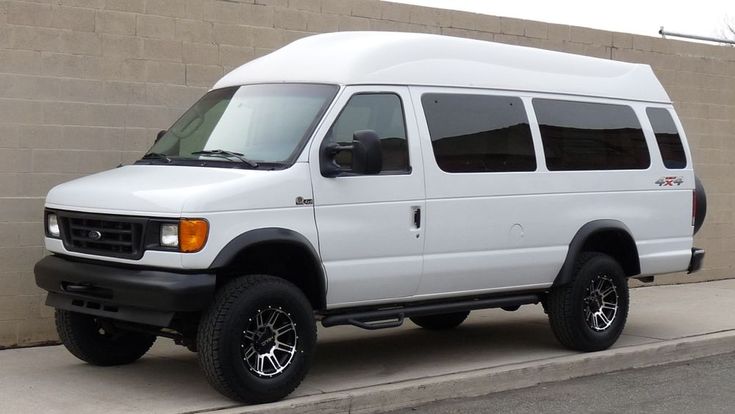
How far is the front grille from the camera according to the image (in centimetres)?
713

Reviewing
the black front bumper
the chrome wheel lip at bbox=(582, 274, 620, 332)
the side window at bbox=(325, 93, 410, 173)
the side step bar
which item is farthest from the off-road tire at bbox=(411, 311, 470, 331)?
the black front bumper

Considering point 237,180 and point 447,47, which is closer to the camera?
point 237,180

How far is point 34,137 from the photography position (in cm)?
922

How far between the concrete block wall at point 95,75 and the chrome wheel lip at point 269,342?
2.84 metres

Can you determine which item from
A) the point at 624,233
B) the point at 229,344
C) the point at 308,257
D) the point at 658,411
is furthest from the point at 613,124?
the point at 229,344

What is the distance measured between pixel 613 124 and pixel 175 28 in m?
4.13

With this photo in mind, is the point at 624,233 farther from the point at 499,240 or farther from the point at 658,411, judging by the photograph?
the point at 658,411

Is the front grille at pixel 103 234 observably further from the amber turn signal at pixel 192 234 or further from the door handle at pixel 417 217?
the door handle at pixel 417 217

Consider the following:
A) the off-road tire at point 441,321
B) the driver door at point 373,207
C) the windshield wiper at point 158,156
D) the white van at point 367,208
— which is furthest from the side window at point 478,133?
the off-road tire at point 441,321

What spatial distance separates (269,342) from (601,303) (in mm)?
3636

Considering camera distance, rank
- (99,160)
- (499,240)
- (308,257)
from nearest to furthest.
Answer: (308,257)
(499,240)
(99,160)

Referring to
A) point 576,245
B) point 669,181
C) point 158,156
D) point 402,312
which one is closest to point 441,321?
point 576,245

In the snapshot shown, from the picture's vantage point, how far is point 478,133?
8.73 m

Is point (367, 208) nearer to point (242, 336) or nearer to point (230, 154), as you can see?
point (230, 154)
